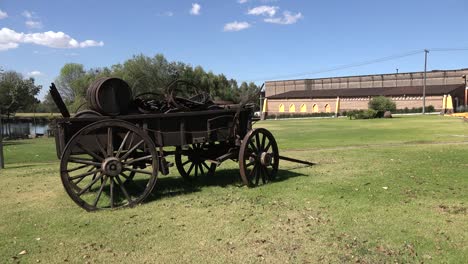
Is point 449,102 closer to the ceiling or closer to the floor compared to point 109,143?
closer to the ceiling

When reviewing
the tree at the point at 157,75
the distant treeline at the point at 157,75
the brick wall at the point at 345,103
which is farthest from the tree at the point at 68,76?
the brick wall at the point at 345,103

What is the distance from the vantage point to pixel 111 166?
718 centimetres

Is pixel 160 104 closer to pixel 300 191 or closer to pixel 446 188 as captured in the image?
pixel 300 191

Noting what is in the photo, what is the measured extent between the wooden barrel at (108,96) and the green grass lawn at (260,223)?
5.58 feet

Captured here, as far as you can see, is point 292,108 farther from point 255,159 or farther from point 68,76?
point 255,159

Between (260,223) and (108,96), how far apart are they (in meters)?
3.36

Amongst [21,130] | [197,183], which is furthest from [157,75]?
[197,183]

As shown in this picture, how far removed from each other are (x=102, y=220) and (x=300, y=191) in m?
3.55

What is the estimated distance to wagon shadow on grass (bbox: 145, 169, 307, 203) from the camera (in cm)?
841

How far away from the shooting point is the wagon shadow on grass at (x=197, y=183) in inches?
331

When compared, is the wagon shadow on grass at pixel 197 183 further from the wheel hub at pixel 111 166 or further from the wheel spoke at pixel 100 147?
the wheel spoke at pixel 100 147

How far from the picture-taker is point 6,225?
257 inches

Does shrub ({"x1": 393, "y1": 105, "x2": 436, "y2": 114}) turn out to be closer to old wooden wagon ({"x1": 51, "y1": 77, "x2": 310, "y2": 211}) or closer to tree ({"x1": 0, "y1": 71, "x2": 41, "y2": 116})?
tree ({"x1": 0, "y1": 71, "x2": 41, "y2": 116})

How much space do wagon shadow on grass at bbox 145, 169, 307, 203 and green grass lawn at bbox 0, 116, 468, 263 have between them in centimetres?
2
